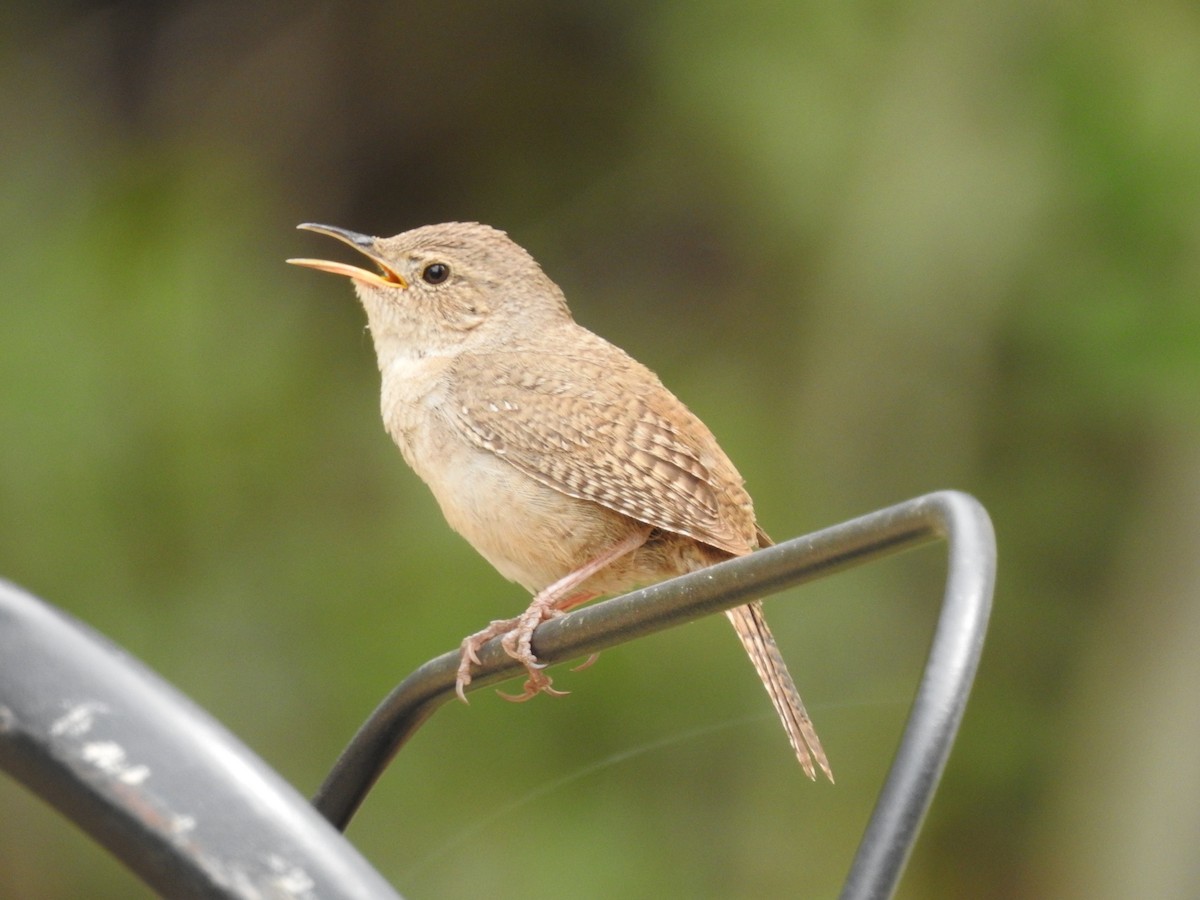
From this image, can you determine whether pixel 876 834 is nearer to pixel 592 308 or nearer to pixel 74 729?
pixel 74 729

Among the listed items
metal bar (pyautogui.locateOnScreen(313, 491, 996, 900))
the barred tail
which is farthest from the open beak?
metal bar (pyautogui.locateOnScreen(313, 491, 996, 900))

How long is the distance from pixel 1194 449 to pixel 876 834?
14.7 ft

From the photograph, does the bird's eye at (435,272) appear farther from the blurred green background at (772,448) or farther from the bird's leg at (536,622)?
the blurred green background at (772,448)

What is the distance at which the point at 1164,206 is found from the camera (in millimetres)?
5094

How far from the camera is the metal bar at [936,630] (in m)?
1.20

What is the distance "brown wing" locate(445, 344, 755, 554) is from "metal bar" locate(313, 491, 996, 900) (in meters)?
0.90

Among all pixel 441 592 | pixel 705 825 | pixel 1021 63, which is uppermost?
pixel 1021 63

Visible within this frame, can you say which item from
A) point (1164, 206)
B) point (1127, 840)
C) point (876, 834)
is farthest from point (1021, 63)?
point (876, 834)

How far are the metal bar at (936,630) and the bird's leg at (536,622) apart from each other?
0.22 m

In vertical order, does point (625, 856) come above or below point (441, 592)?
below

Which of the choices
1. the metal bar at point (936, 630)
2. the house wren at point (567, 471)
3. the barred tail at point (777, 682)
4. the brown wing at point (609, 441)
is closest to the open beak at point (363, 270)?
the house wren at point (567, 471)

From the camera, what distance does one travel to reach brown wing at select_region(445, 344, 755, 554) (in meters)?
2.80

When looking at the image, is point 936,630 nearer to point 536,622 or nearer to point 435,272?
point 536,622

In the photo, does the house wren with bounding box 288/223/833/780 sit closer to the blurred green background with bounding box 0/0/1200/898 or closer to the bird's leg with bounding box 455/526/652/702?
the bird's leg with bounding box 455/526/652/702
